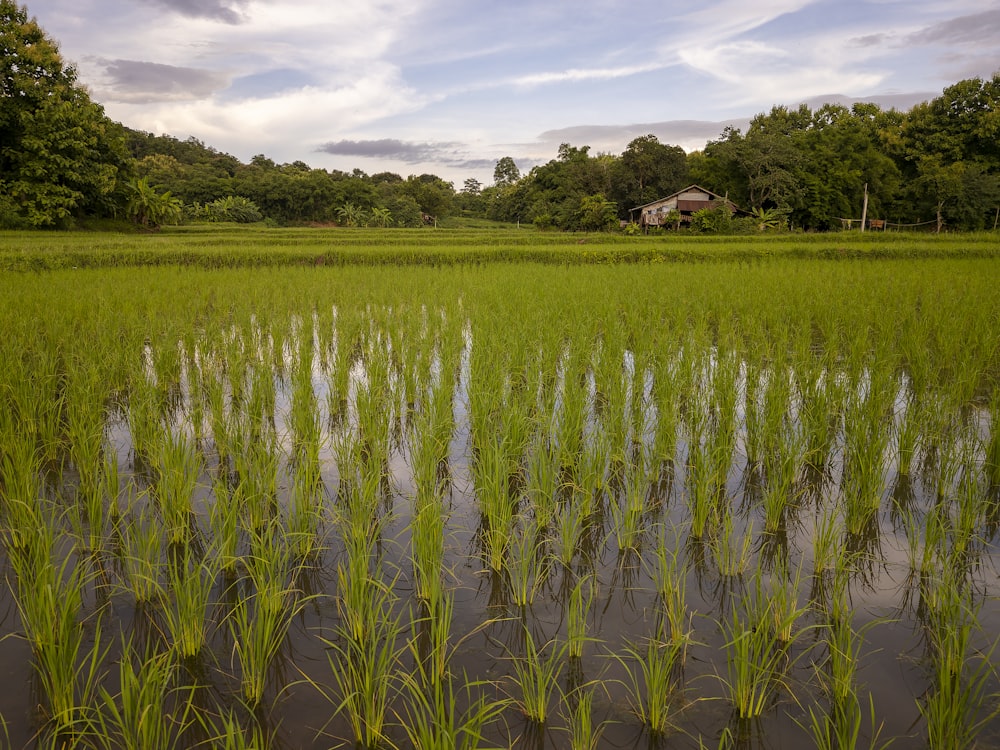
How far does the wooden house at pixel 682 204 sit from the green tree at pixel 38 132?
26.7m

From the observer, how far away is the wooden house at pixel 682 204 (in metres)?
34.4

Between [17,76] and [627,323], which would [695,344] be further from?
[17,76]

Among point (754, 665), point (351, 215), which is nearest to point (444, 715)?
point (754, 665)

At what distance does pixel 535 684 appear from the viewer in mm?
1795

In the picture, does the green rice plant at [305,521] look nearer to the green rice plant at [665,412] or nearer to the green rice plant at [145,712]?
the green rice plant at [145,712]

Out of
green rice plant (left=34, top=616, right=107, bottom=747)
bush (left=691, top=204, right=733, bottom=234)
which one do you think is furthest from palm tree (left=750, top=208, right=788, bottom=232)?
green rice plant (left=34, top=616, right=107, bottom=747)

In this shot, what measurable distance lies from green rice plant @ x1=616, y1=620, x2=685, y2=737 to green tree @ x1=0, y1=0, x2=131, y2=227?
93.6 feet

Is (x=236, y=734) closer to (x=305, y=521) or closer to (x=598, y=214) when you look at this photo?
Result: (x=305, y=521)

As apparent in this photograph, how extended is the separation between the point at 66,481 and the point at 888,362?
5.46 m

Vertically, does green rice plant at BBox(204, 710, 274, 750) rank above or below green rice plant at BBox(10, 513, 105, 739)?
below

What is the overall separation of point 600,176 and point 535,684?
1585 inches

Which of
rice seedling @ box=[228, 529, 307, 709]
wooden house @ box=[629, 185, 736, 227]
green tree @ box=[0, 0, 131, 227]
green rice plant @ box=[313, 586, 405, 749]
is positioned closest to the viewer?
green rice plant @ box=[313, 586, 405, 749]

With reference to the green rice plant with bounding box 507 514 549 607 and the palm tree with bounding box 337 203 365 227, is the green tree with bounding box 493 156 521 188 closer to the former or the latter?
the palm tree with bounding box 337 203 365 227

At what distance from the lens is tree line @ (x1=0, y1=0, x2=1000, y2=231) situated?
24.6 meters
